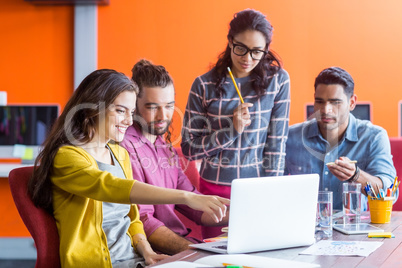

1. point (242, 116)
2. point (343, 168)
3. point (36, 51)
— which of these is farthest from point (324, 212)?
point (36, 51)

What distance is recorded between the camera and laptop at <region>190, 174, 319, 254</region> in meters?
1.31

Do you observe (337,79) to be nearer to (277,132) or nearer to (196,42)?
(277,132)

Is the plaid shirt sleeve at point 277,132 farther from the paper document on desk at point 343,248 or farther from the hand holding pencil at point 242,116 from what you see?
the paper document on desk at point 343,248

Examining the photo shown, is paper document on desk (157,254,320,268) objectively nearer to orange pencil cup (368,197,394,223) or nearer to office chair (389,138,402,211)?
orange pencil cup (368,197,394,223)

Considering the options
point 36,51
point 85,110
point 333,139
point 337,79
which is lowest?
point 333,139

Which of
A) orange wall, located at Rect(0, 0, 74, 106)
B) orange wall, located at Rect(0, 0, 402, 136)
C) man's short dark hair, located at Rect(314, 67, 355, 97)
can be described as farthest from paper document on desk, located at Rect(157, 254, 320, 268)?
orange wall, located at Rect(0, 0, 74, 106)

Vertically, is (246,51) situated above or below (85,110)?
above

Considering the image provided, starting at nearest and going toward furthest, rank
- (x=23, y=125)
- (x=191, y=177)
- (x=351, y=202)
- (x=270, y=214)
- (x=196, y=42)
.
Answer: (x=270, y=214), (x=351, y=202), (x=191, y=177), (x=23, y=125), (x=196, y=42)

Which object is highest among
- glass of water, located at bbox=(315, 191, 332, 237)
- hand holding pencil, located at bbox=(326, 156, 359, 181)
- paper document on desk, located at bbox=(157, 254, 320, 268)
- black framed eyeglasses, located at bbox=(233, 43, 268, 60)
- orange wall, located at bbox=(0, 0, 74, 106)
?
orange wall, located at bbox=(0, 0, 74, 106)

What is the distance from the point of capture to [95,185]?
4.65ft

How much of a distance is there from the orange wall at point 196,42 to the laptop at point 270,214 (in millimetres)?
2522

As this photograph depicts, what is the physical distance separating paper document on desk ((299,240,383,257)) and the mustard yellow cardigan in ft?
1.75

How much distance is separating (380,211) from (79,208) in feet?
3.28

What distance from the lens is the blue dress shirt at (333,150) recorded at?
2.25 metres
